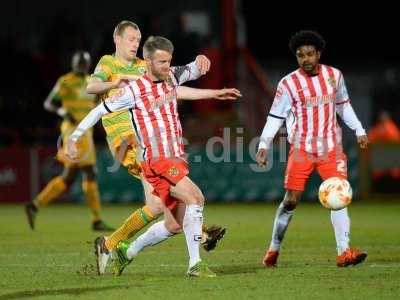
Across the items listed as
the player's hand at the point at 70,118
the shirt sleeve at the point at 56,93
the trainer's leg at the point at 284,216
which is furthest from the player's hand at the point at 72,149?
the shirt sleeve at the point at 56,93

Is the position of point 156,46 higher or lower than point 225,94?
higher

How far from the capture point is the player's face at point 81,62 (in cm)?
1462

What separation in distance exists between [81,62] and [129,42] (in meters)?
4.58

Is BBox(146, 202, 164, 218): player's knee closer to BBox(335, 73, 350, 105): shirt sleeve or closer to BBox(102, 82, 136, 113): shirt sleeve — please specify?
BBox(102, 82, 136, 113): shirt sleeve

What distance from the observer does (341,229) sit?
944 centimetres

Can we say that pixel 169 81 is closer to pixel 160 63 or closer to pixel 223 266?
pixel 160 63

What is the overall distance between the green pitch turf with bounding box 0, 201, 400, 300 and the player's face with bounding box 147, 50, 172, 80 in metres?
1.62

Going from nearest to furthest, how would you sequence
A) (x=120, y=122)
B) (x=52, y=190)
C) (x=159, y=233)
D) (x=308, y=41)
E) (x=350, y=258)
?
(x=159, y=233) < (x=350, y=258) < (x=308, y=41) < (x=120, y=122) < (x=52, y=190)

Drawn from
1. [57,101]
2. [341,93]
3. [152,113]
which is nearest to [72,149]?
[152,113]

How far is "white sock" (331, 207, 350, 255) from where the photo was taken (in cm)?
935

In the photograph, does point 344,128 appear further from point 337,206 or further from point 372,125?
point 337,206

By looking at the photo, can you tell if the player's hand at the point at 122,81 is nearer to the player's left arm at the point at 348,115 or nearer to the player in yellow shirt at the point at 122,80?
the player in yellow shirt at the point at 122,80

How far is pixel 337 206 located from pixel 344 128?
14121mm

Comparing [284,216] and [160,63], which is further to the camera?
[284,216]
